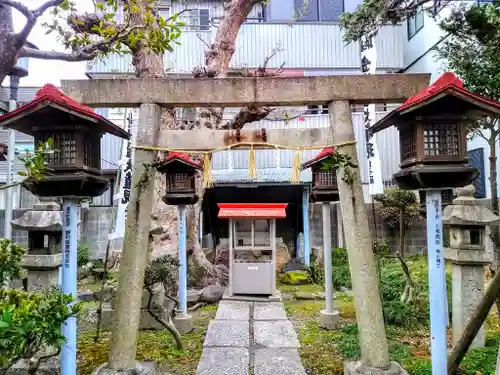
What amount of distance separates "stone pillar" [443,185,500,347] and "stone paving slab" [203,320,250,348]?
11.5 ft

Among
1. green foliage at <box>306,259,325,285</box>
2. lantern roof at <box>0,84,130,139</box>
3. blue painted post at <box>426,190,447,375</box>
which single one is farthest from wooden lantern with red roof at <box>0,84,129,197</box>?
green foliage at <box>306,259,325,285</box>

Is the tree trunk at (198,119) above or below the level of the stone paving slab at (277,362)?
above

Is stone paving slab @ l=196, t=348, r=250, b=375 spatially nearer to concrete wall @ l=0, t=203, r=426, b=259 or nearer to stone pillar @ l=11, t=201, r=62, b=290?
stone pillar @ l=11, t=201, r=62, b=290

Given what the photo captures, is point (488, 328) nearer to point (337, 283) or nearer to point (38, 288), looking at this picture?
point (337, 283)

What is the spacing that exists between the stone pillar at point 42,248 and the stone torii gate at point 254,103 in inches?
69.6

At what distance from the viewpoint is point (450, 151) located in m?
4.12

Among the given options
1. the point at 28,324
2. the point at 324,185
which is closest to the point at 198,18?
the point at 324,185

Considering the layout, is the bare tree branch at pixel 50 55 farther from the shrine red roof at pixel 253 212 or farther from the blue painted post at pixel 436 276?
the shrine red roof at pixel 253 212

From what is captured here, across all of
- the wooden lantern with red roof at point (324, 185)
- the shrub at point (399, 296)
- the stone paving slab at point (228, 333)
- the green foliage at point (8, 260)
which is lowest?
the stone paving slab at point (228, 333)

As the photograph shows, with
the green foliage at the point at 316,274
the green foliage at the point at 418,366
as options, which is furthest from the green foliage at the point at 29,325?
the green foliage at the point at 316,274

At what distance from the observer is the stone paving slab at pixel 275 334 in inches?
259

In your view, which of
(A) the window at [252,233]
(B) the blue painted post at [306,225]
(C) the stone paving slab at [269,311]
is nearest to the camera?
(C) the stone paving slab at [269,311]

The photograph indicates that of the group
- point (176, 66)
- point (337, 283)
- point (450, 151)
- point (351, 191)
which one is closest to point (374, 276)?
point (351, 191)

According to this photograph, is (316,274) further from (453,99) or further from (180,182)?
(453,99)
